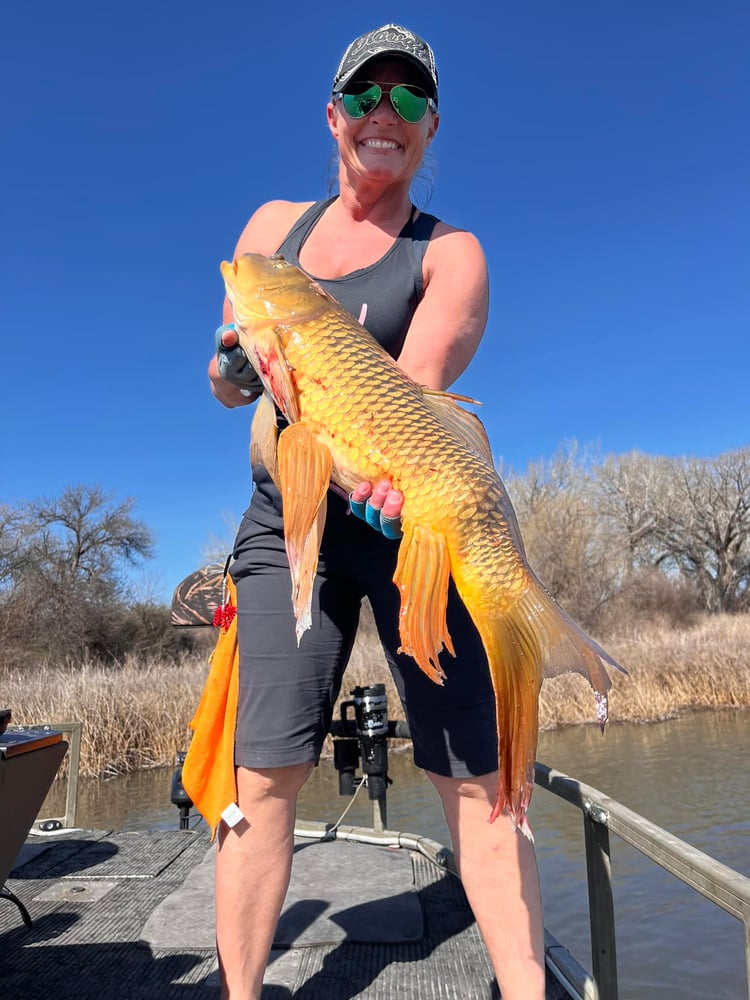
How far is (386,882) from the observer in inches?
133

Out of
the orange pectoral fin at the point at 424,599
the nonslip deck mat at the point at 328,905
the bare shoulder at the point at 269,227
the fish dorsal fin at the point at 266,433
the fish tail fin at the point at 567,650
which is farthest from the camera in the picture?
the nonslip deck mat at the point at 328,905

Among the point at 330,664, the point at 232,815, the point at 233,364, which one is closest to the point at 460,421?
the point at 233,364

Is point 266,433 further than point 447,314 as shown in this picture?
No

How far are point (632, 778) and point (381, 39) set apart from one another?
413 inches

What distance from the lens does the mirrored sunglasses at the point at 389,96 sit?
2.10 metres

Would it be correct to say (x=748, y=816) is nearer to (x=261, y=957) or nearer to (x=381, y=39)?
(x=261, y=957)

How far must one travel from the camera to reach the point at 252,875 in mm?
1915

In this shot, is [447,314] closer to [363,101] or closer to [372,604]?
[363,101]

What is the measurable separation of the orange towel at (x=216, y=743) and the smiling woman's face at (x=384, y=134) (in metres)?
1.35

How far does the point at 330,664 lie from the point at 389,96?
1600 mm

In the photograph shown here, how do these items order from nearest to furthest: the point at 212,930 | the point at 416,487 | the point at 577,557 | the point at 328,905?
the point at 416,487
the point at 212,930
the point at 328,905
the point at 577,557

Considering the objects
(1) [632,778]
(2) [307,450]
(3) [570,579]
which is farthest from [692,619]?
(2) [307,450]

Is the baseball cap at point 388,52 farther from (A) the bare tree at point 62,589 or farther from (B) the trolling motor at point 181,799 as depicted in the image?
(A) the bare tree at point 62,589

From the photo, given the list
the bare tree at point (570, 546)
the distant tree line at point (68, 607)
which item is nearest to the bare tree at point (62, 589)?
the distant tree line at point (68, 607)
